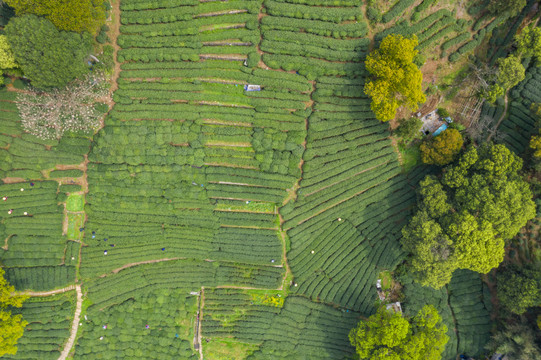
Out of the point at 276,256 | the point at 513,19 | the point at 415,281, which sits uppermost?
the point at 513,19

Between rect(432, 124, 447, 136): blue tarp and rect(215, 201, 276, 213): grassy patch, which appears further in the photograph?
rect(215, 201, 276, 213): grassy patch

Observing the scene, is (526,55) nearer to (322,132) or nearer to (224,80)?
(322,132)

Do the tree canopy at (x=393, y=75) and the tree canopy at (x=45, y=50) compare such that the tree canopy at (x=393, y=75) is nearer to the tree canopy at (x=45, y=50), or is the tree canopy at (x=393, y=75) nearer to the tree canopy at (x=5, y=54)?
the tree canopy at (x=45, y=50)

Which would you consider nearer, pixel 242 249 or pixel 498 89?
pixel 498 89

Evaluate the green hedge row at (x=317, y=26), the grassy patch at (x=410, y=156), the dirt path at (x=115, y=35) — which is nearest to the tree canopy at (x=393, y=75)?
→ the green hedge row at (x=317, y=26)

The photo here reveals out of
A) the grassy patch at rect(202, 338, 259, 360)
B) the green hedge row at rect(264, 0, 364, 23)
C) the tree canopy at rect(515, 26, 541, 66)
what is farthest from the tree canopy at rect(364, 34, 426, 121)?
the grassy patch at rect(202, 338, 259, 360)

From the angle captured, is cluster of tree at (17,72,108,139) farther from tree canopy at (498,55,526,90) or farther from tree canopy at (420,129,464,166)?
tree canopy at (498,55,526,90)

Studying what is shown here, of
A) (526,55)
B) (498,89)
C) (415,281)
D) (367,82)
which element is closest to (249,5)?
(367,82)
